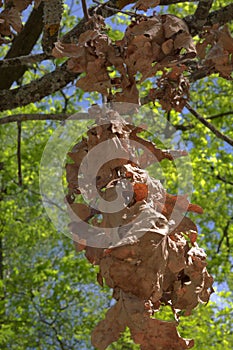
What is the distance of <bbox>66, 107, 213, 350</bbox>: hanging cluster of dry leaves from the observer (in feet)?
2.88

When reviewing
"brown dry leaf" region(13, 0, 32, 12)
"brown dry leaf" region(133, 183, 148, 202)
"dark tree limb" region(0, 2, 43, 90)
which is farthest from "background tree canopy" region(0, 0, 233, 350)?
"brown dry leaf" region(133, 183, 148, 202)

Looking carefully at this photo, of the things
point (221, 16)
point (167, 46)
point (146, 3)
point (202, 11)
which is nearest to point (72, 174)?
point (167, 46)

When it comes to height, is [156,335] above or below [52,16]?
below

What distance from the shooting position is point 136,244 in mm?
875

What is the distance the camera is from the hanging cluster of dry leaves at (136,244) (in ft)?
2.88

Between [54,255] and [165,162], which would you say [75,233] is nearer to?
[165,162]

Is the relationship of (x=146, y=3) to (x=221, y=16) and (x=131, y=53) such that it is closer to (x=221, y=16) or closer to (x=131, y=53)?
(x=131, y=53)

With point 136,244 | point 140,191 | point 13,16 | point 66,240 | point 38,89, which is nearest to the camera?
point 136,244

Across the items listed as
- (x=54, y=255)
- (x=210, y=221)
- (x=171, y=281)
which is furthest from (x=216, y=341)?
(x=171, y=281)

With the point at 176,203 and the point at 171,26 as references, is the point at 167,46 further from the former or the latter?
the point at 176,203

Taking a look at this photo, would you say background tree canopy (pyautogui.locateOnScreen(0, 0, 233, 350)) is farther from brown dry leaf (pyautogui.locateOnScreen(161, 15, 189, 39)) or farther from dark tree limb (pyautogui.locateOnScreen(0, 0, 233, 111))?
brown dry leaf (pyautogui.locateOnScreen(161, 15, 189, 39))

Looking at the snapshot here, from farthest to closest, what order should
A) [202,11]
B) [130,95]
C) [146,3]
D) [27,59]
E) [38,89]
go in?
[38,89]
[27,59]
[202,11]
[146,3]
[130,95]

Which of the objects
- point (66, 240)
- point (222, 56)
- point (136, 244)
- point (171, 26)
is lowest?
point (136, 244)

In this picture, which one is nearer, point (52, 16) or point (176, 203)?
point (176, 203)
